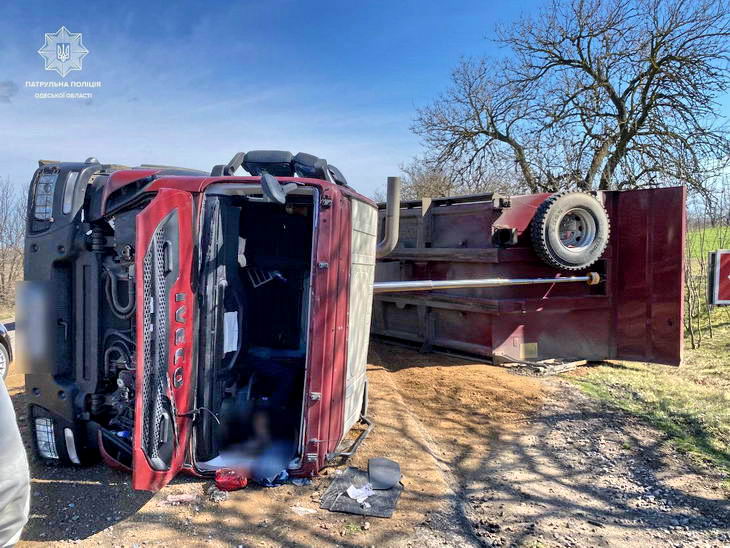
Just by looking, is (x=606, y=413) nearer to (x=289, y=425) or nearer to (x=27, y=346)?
(x=289, y=425)

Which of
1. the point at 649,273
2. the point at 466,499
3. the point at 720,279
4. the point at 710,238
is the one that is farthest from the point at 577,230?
the point at 710,238

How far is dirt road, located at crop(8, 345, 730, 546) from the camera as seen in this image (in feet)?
9.02

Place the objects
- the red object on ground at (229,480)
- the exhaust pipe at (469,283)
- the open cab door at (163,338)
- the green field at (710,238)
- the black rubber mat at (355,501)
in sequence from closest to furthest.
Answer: the open cab door at (163,338) < the black rubber mat at (355,501) < the red object on ground at (229,480) < the exhaust pipe at (469,283) < the green field at (710,238)

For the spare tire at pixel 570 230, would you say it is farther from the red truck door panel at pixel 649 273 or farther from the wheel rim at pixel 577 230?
the red truck door panel at pixel 649 273

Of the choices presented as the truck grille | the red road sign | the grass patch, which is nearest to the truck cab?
the truck grille

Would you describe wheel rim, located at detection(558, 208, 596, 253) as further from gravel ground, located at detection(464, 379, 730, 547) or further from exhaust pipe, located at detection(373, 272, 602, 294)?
gravel ground, located at detection(464, 379, 730, 547)

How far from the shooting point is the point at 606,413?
4777mm

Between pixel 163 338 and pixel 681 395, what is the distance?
5073 mm

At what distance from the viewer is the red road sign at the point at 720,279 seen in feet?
11.2

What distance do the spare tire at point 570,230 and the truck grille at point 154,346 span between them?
4.38 m

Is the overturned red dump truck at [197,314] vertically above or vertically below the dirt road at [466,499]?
above

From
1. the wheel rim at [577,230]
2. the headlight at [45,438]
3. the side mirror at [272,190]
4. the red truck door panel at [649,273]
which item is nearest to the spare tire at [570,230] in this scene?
the wheel rim at [577,230]

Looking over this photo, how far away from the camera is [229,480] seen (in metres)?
3.16

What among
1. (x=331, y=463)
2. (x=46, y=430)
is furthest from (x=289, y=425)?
(x=46, y=430)
